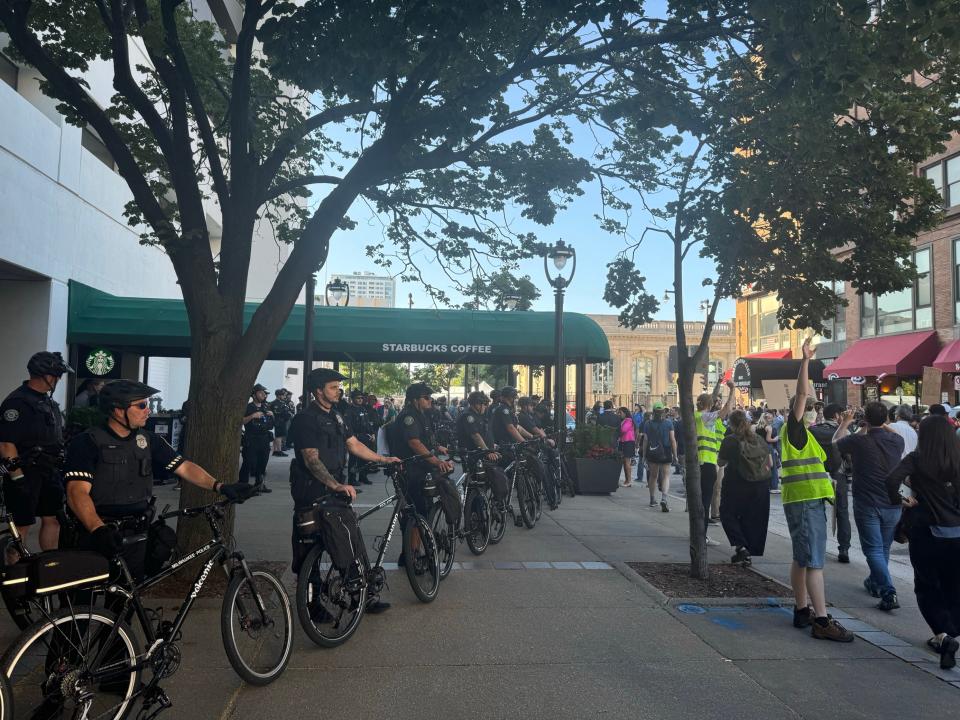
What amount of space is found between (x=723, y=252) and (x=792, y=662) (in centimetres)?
426

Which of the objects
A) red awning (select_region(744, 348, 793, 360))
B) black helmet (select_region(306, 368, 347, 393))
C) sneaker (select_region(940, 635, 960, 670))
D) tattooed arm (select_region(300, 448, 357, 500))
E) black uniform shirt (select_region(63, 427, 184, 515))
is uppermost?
red awning (select_region(744, 348, 793, 360))

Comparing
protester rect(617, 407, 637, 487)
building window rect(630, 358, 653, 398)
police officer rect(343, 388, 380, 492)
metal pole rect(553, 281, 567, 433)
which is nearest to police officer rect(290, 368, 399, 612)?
police officer rect(343, 388, 380, 492)

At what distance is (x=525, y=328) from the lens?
17141 millimetres

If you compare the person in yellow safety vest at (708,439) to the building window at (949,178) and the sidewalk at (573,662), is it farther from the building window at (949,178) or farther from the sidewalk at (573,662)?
the building window at (949,178)

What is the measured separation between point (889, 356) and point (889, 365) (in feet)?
2.53

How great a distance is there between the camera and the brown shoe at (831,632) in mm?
5551

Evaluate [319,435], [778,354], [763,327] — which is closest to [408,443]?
[319,435]

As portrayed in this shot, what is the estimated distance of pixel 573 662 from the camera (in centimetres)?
492

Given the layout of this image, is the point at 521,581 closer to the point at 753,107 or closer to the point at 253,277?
the point at 753,107

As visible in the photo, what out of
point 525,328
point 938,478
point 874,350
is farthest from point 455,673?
point 874,350

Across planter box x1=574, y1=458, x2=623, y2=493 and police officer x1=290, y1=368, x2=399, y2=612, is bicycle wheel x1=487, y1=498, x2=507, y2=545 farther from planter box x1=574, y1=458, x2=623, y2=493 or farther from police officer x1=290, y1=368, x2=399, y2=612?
planter box x1=574, y1=458, x2=623, y2=493

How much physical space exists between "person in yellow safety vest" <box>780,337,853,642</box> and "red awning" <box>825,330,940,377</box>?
71.6ft

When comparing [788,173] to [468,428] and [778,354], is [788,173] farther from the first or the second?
[778,354]

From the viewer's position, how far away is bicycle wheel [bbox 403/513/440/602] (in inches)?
244
